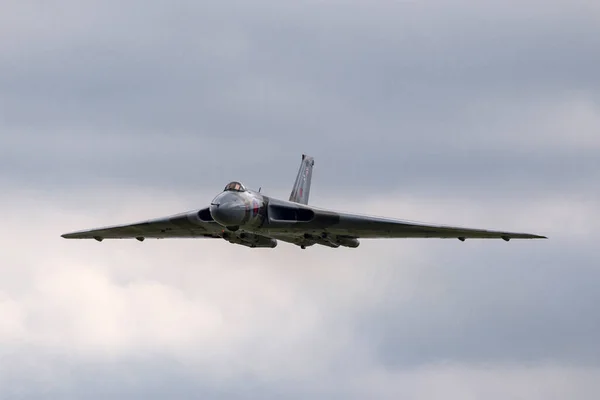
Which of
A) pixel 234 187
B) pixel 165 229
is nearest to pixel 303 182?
pixel 165 229

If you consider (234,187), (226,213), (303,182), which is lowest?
(226,213)

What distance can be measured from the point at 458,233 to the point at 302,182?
15661 mm

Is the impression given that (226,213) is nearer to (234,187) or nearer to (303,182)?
(234,187)

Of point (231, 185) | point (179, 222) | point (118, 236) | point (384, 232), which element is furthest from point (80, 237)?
point (384, 232)

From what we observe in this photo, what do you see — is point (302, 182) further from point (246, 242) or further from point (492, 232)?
point (492, 232)

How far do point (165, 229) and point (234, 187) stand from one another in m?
7.27

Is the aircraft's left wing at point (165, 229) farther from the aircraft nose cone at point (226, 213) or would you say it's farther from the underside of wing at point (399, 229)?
the underside of wing at point (399, 229)

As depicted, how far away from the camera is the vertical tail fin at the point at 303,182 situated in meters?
81.1

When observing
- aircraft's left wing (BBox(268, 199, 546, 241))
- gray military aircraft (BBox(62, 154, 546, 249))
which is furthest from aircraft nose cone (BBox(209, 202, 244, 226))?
aircraft's left wing (BBox(268, 199, 546, 241))

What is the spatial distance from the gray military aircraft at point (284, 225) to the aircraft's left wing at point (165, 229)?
0.05 metres

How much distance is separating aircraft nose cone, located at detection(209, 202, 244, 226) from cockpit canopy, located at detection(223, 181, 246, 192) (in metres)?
1.35

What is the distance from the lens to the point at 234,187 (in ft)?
225

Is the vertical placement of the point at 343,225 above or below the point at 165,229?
above

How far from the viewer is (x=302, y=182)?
82.0 meters
